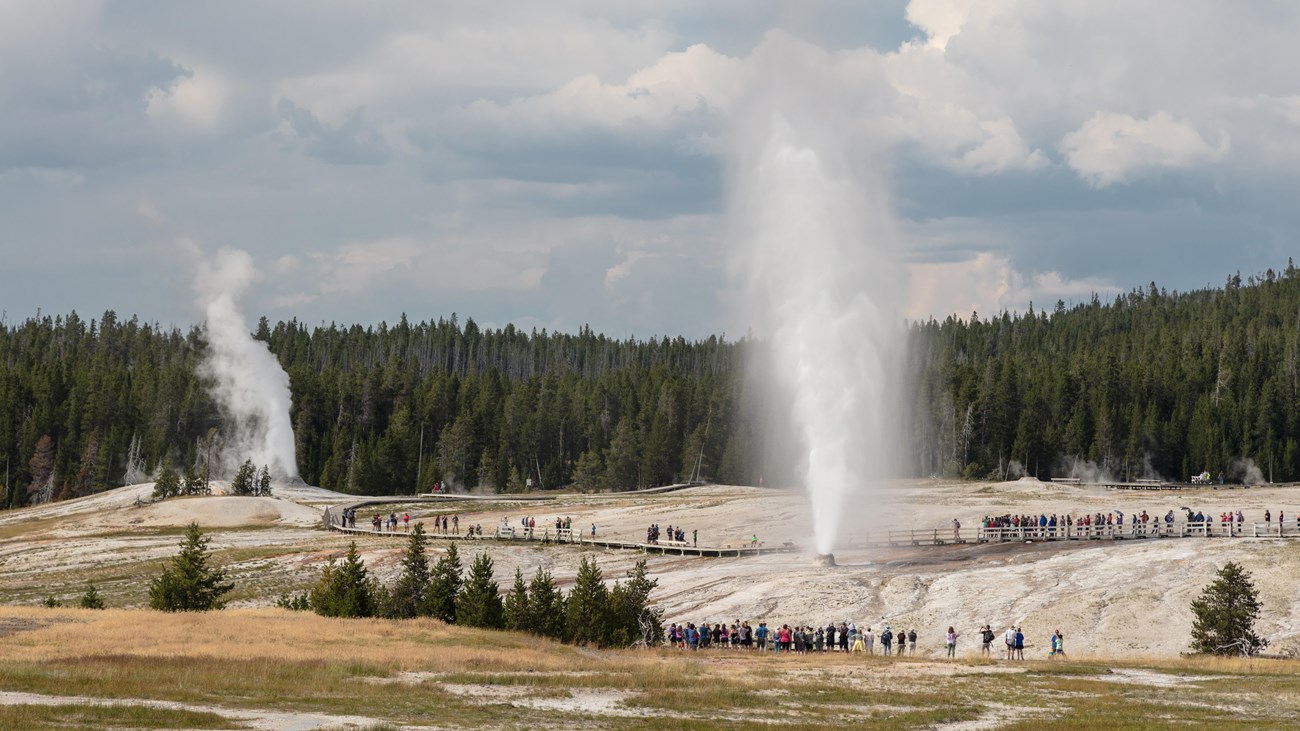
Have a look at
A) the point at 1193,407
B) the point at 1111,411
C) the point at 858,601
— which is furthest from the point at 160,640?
the point at 1193,407

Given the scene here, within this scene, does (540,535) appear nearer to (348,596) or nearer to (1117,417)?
(348,596)

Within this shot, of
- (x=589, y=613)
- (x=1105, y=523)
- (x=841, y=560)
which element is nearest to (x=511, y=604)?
(x=589, y=613)

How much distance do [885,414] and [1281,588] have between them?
22.8m

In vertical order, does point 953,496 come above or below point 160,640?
above

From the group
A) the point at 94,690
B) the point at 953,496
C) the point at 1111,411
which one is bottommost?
the point at 94,690

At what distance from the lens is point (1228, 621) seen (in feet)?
152

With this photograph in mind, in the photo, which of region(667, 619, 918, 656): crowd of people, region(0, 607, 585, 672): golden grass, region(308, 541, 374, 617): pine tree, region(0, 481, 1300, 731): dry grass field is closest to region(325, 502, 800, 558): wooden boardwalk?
region(0, 481, 1300, 731): dry grass field

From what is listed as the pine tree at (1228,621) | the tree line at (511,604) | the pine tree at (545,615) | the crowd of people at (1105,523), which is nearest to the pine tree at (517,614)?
the tree line at (511,604)

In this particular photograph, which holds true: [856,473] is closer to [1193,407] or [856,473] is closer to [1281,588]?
[1281,588]

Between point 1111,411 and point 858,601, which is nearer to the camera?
point 858,601

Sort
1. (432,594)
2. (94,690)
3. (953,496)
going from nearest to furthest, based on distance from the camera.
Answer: (94,690) → (432,594) → (953,496)

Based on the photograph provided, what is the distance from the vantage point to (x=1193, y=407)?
153 metres

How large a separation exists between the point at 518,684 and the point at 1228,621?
84.7 feet

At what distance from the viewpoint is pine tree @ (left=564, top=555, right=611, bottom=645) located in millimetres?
47875
